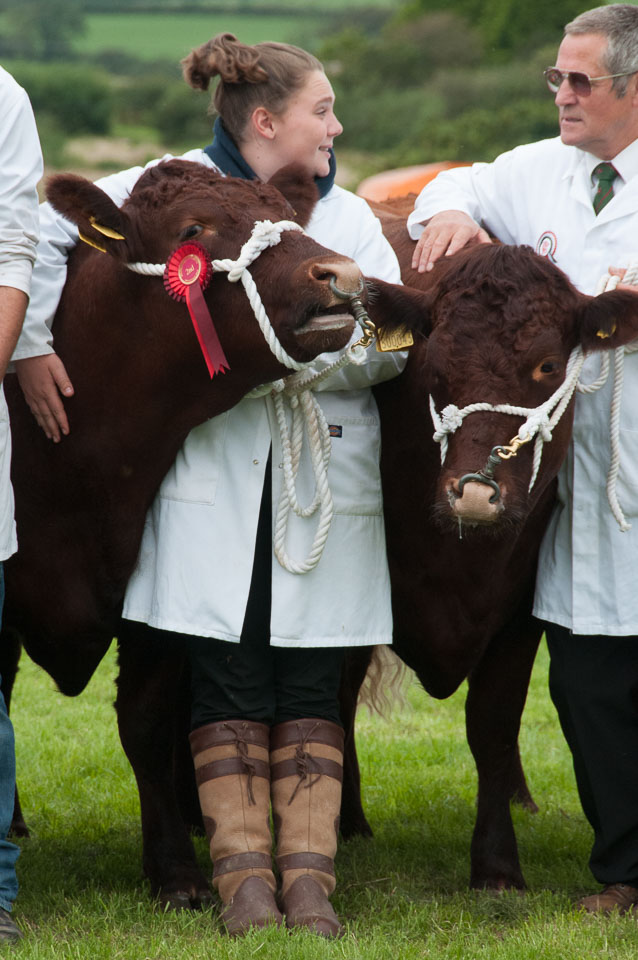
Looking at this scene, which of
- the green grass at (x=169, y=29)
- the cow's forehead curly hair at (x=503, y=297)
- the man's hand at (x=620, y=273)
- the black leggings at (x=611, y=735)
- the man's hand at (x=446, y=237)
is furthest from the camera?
the green grass at (x=169, y=29)

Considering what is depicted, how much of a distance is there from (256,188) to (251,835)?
1906mm

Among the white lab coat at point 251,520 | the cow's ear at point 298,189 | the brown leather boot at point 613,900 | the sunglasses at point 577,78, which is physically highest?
the sunglasses at point 577,78

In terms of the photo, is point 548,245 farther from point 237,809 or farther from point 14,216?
point 237,809

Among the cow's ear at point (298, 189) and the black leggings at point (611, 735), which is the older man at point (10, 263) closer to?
the cow's ear at point (298, 189)

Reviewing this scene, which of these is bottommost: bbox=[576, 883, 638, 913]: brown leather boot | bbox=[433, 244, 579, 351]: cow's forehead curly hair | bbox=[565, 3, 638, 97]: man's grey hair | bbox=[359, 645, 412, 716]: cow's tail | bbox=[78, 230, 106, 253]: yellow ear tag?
bbox=[359, 645, 412, 716]: cow's tail

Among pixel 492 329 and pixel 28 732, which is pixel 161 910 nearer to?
pixel 492 329

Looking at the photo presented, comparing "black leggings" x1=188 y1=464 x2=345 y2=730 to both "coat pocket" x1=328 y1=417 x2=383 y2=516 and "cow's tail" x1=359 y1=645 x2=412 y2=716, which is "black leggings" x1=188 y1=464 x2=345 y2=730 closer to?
"coat pocket" x1=328 y1=417 x2=383 y2=516

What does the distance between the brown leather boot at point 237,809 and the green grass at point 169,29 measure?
152 ft

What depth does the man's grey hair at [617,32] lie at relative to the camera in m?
4.16

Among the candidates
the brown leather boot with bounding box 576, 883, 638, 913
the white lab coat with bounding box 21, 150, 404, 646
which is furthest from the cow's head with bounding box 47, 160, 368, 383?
the brown leather boot with bounding box 576, 883, 638, 913

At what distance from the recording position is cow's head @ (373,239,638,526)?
372 centimetres

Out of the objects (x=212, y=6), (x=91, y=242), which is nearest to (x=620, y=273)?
(x=91, y=242)

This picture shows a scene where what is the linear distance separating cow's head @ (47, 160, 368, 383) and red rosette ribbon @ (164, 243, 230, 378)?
34mm

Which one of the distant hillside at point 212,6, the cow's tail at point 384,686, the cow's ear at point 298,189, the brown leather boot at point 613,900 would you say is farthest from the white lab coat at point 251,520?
the distant hillside at point 212,6
